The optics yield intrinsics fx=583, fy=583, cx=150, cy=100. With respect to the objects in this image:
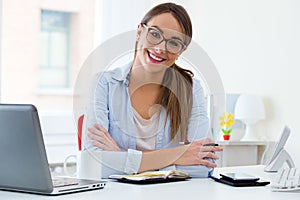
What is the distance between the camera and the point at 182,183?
1692 mm

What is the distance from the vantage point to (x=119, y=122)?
1.80 m

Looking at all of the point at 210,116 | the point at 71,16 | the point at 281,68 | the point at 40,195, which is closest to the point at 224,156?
the point at 281,68

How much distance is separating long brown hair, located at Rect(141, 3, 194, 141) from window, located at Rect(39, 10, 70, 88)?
4048 mm

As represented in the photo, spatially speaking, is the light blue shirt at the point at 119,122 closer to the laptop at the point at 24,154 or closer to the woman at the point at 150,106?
the woman at the point at 150,106

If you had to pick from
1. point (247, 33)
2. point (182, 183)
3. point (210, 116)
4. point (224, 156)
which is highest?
point (247, 33)

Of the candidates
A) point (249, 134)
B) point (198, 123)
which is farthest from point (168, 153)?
point (249, 134)

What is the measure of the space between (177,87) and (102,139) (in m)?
0.29

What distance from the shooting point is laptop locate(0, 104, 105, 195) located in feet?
4.52

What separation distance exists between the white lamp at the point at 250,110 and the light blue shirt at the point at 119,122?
74.4 inches

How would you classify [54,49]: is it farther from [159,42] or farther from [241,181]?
[241,181]

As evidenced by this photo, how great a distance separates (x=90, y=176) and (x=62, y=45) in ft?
14.1

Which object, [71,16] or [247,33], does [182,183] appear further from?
[71,16]

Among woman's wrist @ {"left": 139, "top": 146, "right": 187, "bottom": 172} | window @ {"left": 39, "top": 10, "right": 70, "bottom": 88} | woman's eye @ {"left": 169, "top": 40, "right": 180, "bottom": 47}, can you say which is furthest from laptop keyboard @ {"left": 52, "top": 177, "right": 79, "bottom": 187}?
window @ {"left": 39, "top": 10, "right": 70, "bottom": 88}

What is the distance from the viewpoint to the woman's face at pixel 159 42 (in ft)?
5.79
